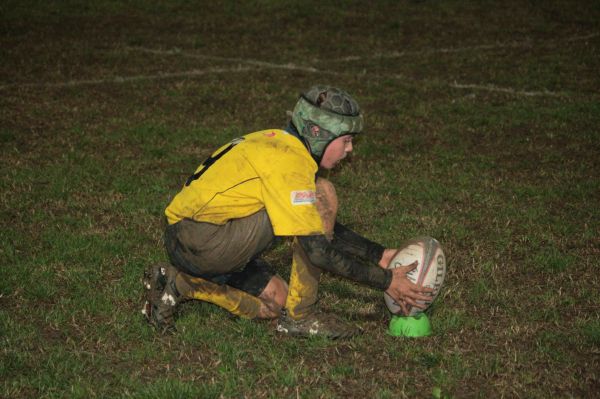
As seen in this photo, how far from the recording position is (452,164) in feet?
33.0

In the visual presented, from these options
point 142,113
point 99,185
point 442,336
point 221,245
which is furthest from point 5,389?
point 142,113

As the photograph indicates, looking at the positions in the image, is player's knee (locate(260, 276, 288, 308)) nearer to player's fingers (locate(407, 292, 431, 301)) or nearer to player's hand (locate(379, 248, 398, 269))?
player's hand (locate(379, 248, 398, 269))

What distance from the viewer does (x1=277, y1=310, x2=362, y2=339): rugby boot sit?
5571 millimetres

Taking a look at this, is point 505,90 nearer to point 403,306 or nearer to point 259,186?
point 403,306

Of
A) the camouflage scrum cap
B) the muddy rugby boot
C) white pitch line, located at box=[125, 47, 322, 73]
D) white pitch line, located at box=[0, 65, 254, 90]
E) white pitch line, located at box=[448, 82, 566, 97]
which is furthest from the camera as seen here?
white pitch line, located at box=[125, 47, 322, 73]

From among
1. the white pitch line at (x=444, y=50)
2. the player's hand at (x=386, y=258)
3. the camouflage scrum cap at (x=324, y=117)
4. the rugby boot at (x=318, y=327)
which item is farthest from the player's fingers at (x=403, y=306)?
the white pitch line at (x=444, y=50)

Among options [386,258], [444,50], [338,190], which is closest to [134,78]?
[444,50]

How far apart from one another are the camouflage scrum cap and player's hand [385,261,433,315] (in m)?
0.96

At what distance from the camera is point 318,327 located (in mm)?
5590

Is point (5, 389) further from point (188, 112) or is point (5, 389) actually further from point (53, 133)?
point (188, 112)

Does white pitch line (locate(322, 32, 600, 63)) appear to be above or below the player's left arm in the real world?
below

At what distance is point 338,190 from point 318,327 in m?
3.71

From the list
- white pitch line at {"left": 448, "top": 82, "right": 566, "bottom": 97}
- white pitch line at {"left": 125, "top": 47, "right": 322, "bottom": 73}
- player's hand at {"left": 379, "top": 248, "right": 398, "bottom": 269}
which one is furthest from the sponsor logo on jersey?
white pitch line at {"left": 125, "top": 47, "right": 322, "bottom": 73}

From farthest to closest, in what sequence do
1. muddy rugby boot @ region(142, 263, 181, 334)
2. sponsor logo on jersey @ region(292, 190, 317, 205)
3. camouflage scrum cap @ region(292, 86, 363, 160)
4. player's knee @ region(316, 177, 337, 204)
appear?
muddy rugby boot @ region(142, 263, 181, 334)
player's knee @ region(316, 177, 337, 204)
camouflage scrum cap @ region(292, 86, 363, 160)
sponsor logo on jersey @ region(292, 190, 317, 205)
